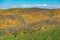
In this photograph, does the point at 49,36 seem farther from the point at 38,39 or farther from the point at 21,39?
the point at 21,39

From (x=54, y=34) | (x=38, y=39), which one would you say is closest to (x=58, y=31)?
(x=54, y=34)

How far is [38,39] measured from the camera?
227 feet

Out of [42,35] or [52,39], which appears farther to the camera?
[42,35]

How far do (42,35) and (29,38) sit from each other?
14.2ft

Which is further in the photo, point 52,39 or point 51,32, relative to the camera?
point 51,32

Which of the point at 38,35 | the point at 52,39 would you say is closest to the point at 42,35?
the point at 38,35

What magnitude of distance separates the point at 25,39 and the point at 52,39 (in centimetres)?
963

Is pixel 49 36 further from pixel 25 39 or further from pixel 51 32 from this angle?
pixel 25 39

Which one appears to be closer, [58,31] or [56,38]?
[56,38]

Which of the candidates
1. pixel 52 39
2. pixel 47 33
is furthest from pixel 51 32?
pixel 52 39

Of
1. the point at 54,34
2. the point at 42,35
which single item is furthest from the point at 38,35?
the point at 54,34

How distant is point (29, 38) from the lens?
71.6m

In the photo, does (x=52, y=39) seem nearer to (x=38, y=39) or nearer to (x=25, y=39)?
(x=38, y=39)

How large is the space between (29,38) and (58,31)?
30.5ft
